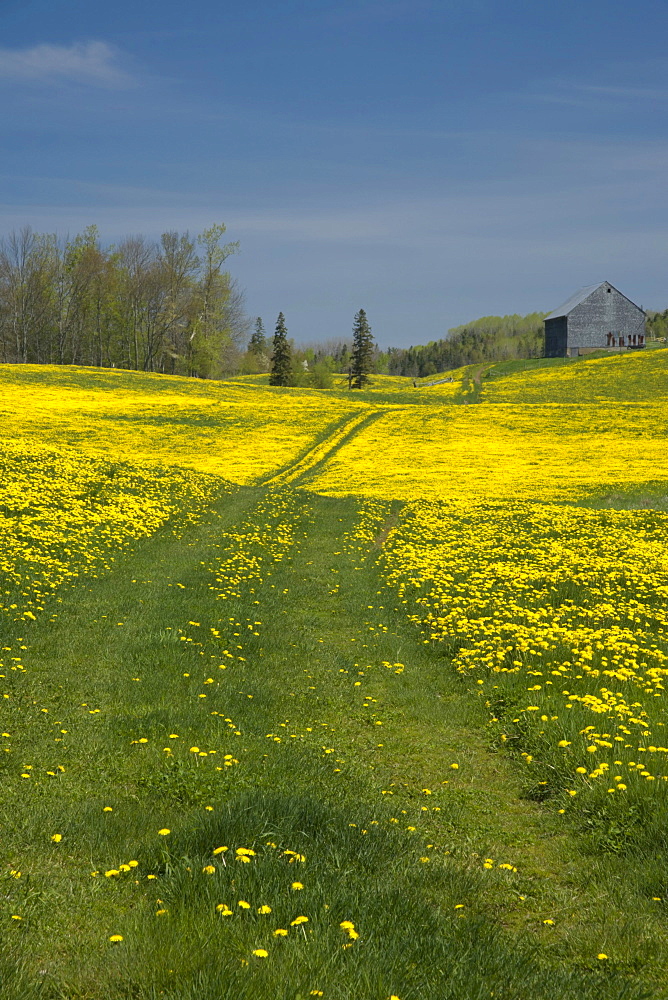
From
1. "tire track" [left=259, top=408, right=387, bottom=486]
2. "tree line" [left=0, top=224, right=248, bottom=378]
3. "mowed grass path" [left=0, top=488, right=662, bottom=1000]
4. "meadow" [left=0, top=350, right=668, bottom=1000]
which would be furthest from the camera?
"tree line" [left=0, top=224, right=248, bottom=378]

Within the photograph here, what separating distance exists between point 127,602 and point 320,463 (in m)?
29.7

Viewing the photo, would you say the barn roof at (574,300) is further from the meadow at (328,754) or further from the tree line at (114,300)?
the meadow at (328,754)

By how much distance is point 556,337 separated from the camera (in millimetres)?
116000

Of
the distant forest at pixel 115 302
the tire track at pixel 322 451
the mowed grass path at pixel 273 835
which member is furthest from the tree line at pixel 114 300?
the mowed grass path at pixel 273 835

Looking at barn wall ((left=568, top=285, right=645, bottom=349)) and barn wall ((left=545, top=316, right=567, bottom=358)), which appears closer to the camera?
barn wall ((left=568, top=285, right=645, bottom=349))

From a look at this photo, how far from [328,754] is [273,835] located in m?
2.93

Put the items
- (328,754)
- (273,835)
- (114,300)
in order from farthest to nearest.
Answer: (114,300) → (328,754) → (273,835)

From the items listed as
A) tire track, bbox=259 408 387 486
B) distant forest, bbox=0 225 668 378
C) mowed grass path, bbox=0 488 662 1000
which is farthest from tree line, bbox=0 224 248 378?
mowed grass path, bbox=0 488 662 1000

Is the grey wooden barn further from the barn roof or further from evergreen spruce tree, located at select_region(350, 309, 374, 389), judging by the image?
evergreen spruce tree, located at select_region(350, 309, 374, 389)

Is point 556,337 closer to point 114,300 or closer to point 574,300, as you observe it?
point 574,300

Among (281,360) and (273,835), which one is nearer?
(273,835)

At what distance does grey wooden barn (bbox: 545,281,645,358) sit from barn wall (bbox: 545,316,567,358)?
0.83 meters

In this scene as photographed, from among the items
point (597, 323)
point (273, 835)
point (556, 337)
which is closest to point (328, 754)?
point (273, 835)

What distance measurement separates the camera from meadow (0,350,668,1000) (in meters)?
4.38
